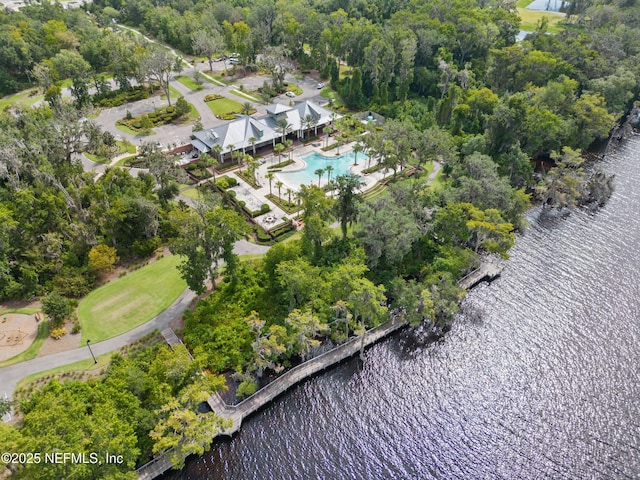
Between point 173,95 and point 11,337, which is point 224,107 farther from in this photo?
point 11,337

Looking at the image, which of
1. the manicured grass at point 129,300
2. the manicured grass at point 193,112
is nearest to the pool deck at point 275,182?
the manicured grass at point 129,300

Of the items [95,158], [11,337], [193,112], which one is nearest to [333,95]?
[193,112]

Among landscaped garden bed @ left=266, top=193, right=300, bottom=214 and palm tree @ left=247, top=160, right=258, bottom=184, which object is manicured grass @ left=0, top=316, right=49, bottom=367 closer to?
landscaped garden bed @ left=266, top=193, right=300, bottom=214

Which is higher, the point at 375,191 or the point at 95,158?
the point at 95,158

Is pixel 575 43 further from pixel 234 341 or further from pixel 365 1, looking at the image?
pixel 234 341

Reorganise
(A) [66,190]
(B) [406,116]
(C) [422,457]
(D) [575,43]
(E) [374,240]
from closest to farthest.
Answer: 1. (C) [422,457]
2. (E) [374,240]
3. (A) [66,190]
4. (B) [406,116]
5. (D) [575,43]

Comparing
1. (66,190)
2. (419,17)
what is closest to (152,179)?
(66,190)
